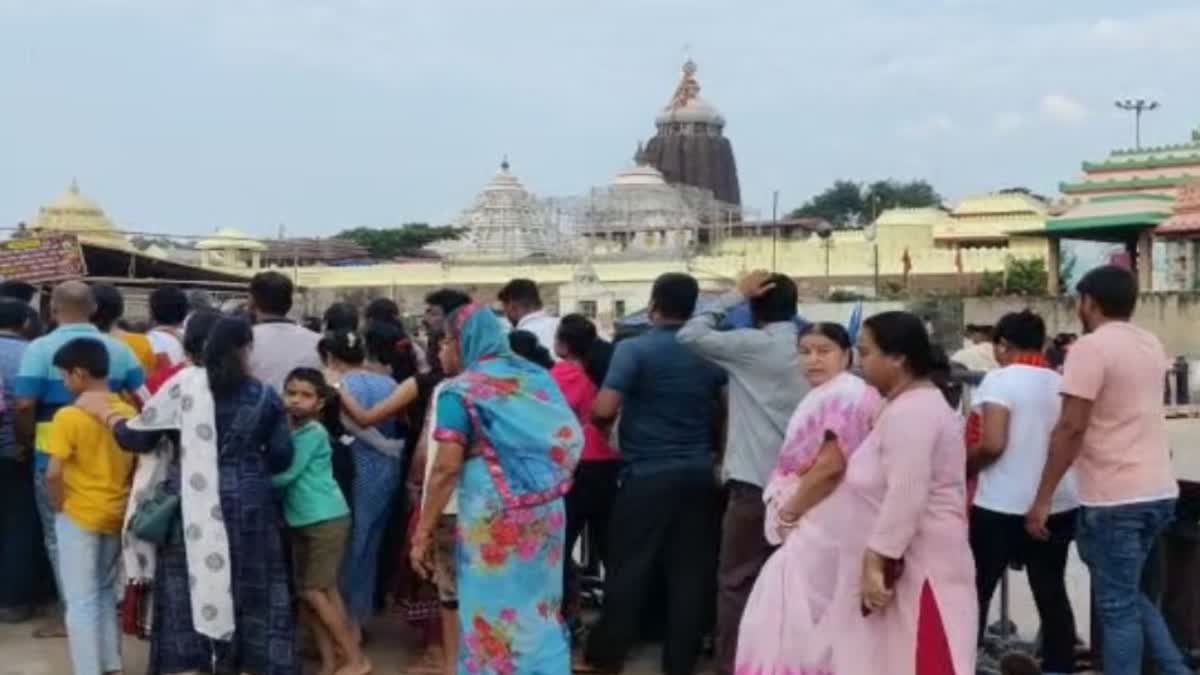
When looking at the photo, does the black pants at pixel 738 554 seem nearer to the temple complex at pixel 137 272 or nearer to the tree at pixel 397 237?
the temple complex at pixel 137 272

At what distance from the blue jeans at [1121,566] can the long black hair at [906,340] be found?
1.06 m

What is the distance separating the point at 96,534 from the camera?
5.19 metres

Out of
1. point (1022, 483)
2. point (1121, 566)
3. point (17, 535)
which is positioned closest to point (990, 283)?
point (1022, 483)

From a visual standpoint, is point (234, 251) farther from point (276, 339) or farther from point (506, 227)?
point (276, 339)

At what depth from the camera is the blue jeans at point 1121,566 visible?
15.5 ft

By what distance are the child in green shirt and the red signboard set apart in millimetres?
9041

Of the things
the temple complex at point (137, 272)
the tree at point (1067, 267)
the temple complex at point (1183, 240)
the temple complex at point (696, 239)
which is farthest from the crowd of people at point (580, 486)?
the tree at point (1067, 267)

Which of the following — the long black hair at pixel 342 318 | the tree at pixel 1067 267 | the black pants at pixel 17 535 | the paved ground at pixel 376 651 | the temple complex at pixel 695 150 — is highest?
the temple complex at pixel 695 150

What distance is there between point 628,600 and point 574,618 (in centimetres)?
50

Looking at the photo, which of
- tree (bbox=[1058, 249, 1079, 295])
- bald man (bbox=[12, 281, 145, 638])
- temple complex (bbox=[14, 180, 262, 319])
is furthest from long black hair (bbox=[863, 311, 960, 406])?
tree (bbox=[1058, 249, 1079, 295])

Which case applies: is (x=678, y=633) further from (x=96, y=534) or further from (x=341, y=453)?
(x=96, y=534)

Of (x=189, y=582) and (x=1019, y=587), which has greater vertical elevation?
(x=189, y=582)

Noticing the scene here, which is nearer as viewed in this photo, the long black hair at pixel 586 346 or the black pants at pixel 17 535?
the long black hair at pixel 586 346

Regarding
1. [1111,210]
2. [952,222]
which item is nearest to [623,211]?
[952,222]
